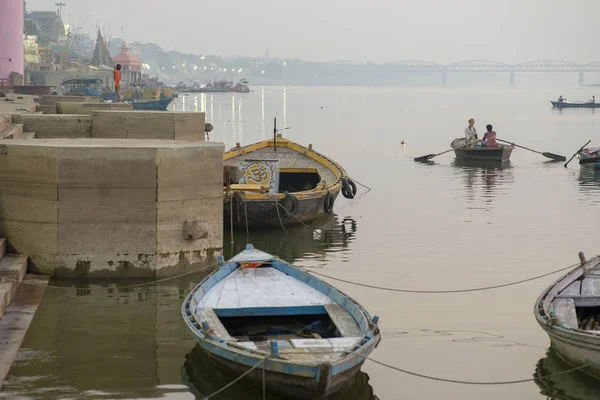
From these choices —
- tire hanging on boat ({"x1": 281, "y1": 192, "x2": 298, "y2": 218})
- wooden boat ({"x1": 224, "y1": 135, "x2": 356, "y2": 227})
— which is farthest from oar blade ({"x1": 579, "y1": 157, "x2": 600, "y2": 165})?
tire hanging on boat ({"x1": 281, "y1": 192, "x2": 298, "y2": 218})

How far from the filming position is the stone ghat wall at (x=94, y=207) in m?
14.4

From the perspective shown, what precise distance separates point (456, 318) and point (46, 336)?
5569mm

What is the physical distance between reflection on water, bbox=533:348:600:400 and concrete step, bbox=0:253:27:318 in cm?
659

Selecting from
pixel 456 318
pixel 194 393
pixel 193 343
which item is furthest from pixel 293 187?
pixel 194 393

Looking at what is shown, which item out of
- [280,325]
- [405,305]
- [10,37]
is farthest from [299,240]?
[10,37]

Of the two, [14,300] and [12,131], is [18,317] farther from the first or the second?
[12,131]

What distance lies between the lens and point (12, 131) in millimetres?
17438

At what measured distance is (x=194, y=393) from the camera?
10414 millimetres

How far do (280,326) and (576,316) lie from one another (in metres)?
3.49

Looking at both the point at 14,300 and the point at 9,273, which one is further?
the point at 9,273

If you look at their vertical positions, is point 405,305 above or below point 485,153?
below

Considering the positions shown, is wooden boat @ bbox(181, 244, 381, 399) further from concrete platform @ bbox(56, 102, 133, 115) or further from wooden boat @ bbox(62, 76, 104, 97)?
wooden boat @ bbox(62, 76, 104, 97)

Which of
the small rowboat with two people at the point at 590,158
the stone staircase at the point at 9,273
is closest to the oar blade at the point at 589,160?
the small rowboat with two people at the point at 590,158

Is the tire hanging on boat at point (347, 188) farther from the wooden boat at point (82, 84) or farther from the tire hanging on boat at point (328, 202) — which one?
the wooden boat at point (82, 84)
